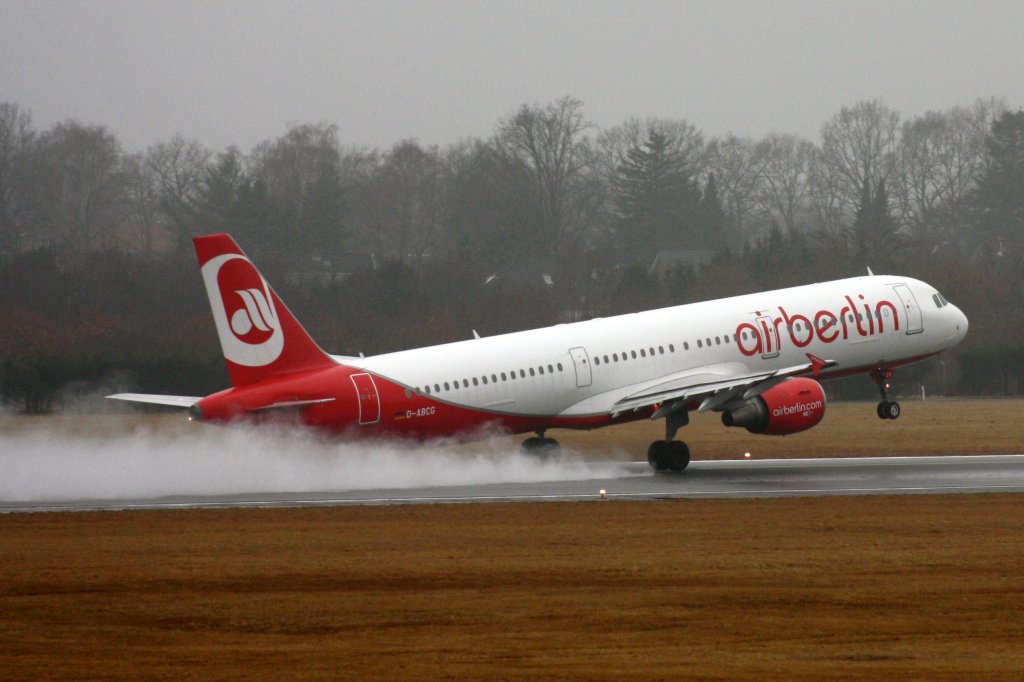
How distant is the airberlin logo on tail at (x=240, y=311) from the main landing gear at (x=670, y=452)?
1058 cm

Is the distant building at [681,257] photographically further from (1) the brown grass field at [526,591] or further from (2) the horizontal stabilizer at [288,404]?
(1) the brown grass field at [526,591]

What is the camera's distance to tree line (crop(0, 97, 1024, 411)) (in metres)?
72.9

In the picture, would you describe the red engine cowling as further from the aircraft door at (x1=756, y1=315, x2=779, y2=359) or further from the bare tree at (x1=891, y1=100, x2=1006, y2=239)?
the bare tree at (x1=891, y1=100, x2=1006, y2=239)

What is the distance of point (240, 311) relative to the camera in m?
36.7

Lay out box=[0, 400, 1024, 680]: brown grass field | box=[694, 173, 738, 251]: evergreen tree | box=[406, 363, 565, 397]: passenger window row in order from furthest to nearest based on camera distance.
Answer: box=[694, 173, 738, 251]: evergreen tree, box=[406, 363, 565, 397]: passenger window row, box=[0, 400, 1024, 680]: brown grass field

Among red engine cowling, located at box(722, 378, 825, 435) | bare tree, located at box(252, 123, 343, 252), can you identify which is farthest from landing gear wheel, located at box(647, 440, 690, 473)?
bare tree, located at box(252, 123, 343, 252)

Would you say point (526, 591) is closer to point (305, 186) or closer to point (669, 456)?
point (669, 456)

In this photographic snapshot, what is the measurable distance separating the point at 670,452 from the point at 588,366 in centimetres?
318

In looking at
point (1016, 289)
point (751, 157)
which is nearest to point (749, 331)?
point (1016, 289)

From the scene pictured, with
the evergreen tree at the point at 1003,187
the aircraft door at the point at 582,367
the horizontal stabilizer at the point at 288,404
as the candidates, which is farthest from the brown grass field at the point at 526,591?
the evergreen tree at the point at 1003,187

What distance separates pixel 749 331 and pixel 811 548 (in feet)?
60.3

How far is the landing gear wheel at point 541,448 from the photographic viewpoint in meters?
43.1

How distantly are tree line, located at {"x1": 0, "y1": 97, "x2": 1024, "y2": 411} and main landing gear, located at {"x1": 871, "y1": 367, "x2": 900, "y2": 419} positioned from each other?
99.8 feet

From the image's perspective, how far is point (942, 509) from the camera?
31.1 meters
